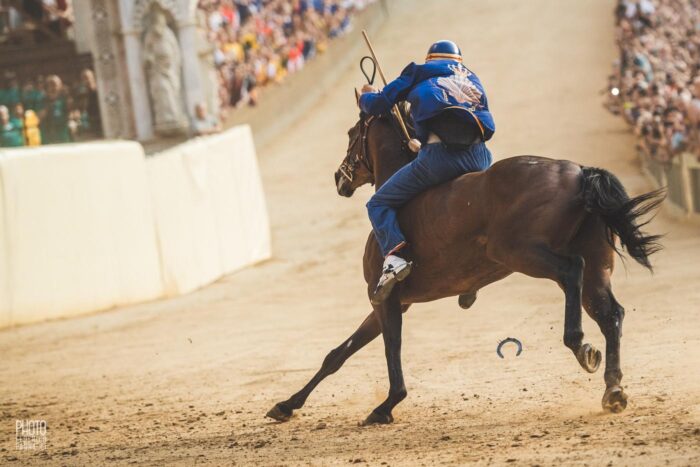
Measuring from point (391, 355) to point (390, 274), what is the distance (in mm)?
577

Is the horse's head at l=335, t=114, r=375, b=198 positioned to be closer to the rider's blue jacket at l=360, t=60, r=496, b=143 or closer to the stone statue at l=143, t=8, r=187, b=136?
the rider's blue jacket at l=360, t=60, r=496, b=143

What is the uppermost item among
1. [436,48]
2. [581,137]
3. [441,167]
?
[436,48]

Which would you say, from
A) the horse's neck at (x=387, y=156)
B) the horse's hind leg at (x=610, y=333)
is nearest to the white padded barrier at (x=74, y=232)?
the horse's neck at (x=387, y=156)

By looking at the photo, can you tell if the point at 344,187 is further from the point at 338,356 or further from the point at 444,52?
the point at 444,52

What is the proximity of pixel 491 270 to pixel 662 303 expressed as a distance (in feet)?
12.6

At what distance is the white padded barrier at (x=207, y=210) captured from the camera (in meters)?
15.7

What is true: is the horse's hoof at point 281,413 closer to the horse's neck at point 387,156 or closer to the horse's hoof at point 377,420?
the horse's hoof at point 377,420

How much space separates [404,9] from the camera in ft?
156

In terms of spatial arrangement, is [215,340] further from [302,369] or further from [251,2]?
[251,2]

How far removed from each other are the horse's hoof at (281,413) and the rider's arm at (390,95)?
6.91 feet

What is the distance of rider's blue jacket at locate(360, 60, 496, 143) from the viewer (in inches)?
308

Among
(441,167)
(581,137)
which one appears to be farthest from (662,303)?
(581,137)

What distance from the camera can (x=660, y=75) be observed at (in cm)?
2200

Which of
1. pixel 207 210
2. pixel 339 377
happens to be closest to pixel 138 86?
A: pixel 207 210
